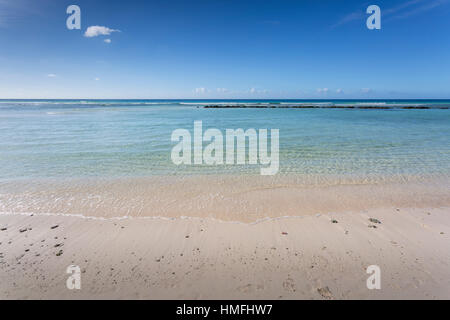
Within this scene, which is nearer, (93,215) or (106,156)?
(93,215)

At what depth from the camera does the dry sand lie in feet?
12.3

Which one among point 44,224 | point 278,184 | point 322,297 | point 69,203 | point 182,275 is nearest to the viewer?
point 322,297

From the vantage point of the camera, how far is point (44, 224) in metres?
5.67

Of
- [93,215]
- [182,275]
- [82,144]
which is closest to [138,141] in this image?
[82,144]

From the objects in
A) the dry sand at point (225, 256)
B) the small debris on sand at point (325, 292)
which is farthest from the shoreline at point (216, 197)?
the small debris on sand at point (325, 292)

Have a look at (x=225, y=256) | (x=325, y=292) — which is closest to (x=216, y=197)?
(x=225, y=256)

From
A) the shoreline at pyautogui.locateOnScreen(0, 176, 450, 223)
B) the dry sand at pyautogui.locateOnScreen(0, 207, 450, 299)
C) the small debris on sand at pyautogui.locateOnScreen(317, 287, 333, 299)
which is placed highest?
the shoreline at pyautogui.locateOnScreen(0, 176, 450, 223)

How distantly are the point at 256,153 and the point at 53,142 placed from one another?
47.4 ft

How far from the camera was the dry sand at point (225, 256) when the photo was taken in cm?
374

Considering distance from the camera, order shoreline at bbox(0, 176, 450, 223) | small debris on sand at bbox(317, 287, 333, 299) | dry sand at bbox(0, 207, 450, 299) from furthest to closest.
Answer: shoreline at bbox(0, 176, 450, 223), dry sand at bbox(0, 207, 450, 299), small debris on sand at bbox(317, 287, 333, 299)

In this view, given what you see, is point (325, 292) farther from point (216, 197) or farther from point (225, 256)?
point (216, 197)

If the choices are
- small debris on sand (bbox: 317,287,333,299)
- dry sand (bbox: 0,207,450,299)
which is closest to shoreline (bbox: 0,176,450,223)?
dry sand (bbox: 0,207,450,299)

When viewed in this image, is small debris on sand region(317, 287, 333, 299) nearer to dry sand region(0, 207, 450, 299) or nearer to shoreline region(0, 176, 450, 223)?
dry sand region(0, 207, 450, 299)

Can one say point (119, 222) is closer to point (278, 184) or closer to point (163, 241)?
point (163, 241)
